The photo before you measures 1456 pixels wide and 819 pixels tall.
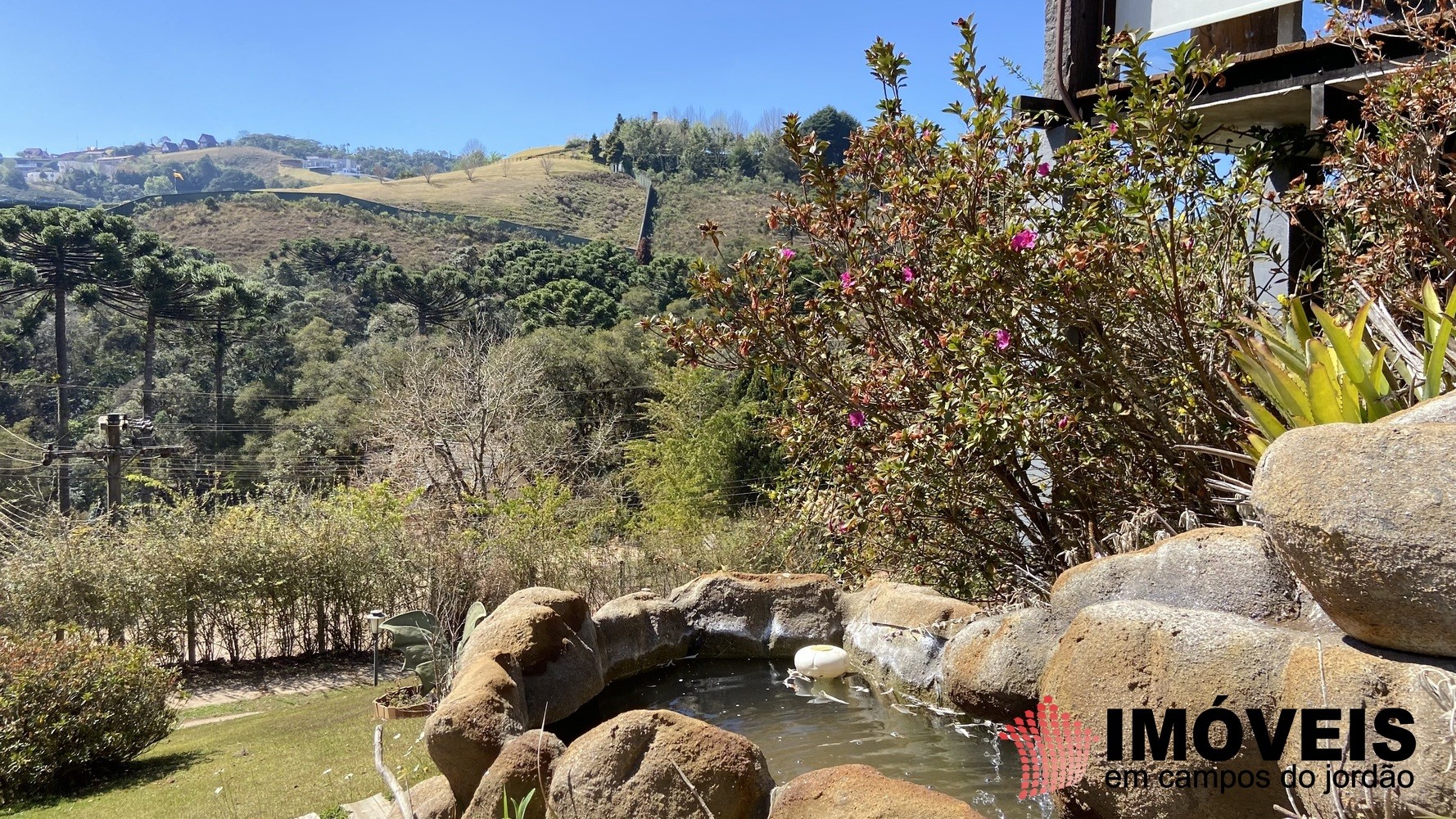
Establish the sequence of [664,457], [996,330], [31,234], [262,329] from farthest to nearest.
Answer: [262,329] < [31,234] < [664,457] < [996,330]

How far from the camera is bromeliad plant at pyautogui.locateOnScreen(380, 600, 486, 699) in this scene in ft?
22.0

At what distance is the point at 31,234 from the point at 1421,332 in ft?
118

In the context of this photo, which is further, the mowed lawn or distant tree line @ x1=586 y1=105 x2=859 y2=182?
distant tree line @ x1=586 y1=105 x2=859 y2=182

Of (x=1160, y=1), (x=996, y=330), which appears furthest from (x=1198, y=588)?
(x=1160, y=1)

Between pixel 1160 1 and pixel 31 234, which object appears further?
pixel 31 234

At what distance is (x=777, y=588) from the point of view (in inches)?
274

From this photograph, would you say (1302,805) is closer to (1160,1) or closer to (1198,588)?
(1198,588)

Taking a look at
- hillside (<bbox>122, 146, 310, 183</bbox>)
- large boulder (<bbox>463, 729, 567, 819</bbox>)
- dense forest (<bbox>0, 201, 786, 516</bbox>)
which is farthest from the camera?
hillside (<bbox>122, 146, 310, 183</bbox>)

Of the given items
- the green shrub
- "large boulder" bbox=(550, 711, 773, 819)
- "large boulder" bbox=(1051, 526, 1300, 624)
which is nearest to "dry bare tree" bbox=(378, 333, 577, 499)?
the green shrub

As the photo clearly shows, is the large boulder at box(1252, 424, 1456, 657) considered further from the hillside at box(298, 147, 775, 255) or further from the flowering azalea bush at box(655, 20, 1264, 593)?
the hillside at box(298, 147, 775, 255)

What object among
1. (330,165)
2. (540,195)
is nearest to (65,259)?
(540,195)

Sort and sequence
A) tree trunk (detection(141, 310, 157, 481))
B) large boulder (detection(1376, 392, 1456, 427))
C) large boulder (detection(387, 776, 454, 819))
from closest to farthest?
large boulder (detection(1376, 392, 1456, 427)), large boulder (detection(387, 776, 454, 819)), tree trunk (detection(141, 310, 157, 481))

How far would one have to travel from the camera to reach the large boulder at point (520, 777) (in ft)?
11.3

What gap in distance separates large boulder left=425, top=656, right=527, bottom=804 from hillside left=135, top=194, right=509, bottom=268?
48050 millimetres
